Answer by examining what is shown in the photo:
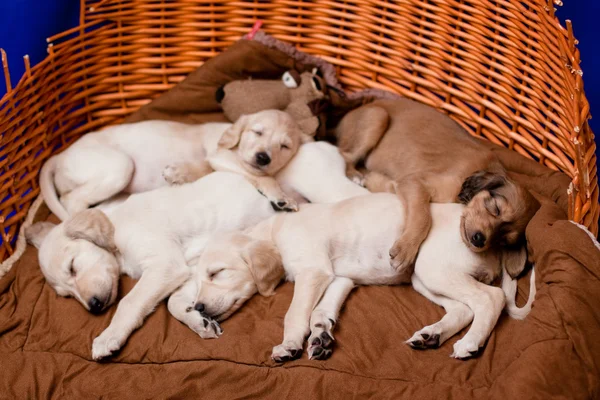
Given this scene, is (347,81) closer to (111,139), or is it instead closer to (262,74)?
(262,74)

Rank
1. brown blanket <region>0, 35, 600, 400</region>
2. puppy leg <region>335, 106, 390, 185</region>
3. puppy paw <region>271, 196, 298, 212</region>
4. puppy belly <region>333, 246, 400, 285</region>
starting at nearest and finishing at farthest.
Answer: brown blanket <region>0, 35, 600, 400</region> < puppy belly <region>333, 246, 400, 285</region> < puppy paw <region>271, 196, 298, 212</region> < puppy leg <region>335, 106, 390, 185</region>

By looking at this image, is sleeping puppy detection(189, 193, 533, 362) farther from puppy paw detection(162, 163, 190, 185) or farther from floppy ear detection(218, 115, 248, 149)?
floppy ear detection(218, 115, 248, 149)

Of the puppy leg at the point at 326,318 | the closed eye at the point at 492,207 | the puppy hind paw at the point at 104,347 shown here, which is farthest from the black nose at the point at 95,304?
the closed eye at the point at 492,207

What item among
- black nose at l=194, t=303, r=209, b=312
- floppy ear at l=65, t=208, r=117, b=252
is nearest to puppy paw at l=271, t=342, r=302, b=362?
black nose at l=194, t=303, r=209, b=312

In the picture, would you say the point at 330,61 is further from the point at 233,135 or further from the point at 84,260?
the point at 84,260

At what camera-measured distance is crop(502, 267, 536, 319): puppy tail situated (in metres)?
2.72

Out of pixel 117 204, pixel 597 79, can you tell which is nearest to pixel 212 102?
pixel 117 204

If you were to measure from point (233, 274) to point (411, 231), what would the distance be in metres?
0.83

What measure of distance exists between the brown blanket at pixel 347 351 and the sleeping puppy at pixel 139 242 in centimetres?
8

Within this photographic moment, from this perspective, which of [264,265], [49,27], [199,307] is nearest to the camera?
[199,307]

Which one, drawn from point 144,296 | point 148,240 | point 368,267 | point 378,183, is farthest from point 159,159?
point 368,267

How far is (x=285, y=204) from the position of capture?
3281 millimetres

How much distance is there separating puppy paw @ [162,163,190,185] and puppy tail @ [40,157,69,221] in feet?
1.89

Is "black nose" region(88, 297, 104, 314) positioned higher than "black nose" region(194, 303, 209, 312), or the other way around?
"black nose" region(194, 303, 209, 312)
